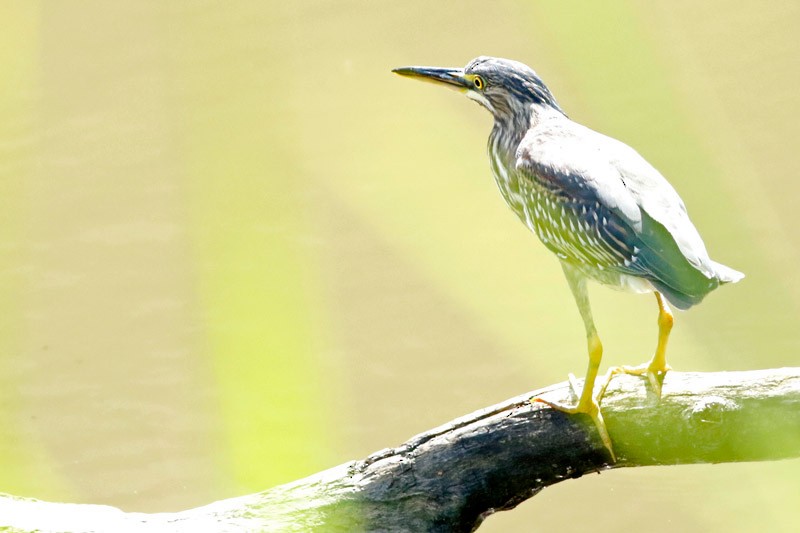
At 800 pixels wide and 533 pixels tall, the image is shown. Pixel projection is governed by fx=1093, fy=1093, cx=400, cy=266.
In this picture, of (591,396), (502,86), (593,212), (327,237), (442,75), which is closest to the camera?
(591,396)

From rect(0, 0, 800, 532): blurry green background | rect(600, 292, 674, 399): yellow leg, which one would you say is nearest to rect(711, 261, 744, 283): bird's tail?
rect(600, 292, 674, 399): yellow leg

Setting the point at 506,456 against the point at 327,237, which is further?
the point at 327,237

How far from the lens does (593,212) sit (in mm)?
2604

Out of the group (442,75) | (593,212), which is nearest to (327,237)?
(442,75)

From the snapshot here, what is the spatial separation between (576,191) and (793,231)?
2.40m

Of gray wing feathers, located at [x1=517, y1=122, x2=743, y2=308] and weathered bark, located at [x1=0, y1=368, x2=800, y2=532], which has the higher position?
gray wing feathers, located at [x1=517, y1=122, x2=743, y2=308]

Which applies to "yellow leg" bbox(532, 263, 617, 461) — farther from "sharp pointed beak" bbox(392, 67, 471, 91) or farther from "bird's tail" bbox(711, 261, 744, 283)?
"sharp pointed beak" bbox(392, 67, 471, 91)

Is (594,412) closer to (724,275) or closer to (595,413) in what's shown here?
(595,413)

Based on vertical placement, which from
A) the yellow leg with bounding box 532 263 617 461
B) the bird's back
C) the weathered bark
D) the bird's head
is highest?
the bird's head

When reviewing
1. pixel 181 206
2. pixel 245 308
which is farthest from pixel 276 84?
pixel 245 308

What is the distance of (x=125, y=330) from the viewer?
186 inches

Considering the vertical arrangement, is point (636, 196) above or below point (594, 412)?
above

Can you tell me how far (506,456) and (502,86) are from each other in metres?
1.02

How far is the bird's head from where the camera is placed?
295 cm
